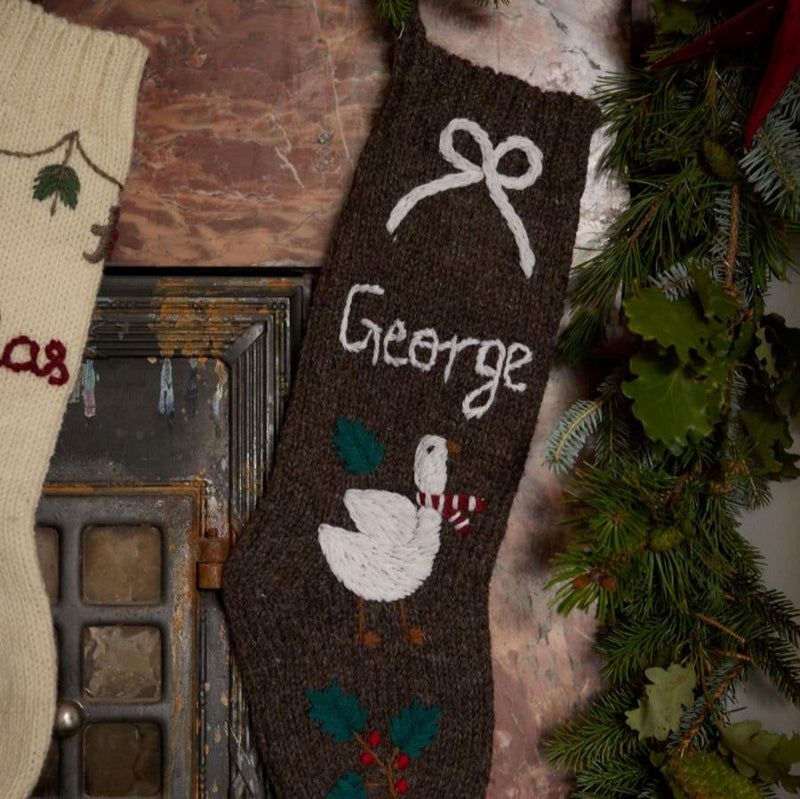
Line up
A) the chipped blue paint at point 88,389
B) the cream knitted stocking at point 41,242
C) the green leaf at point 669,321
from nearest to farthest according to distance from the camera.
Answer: the green leaf at point 669,321
the cream knitted stocking at point 41,242
the chipped blue paint at point 88,389

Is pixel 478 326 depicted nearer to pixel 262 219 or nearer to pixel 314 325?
pixel 314 325

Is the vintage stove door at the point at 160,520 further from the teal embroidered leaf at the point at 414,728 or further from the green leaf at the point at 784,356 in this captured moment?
the green leaf at the point at 784,356

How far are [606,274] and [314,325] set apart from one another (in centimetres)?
37

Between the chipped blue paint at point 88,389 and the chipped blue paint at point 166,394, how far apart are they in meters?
0.08

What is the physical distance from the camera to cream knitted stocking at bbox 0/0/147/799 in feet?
3.51

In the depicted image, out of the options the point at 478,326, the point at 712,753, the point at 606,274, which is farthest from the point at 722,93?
the point at 712,753

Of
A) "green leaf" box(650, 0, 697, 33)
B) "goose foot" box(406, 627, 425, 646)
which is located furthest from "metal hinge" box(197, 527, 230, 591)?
"green leaf" box(650, 0, 697, 33)

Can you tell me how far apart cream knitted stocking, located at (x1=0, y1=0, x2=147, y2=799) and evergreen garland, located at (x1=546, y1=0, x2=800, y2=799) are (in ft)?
1.97

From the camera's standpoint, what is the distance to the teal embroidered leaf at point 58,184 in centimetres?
109

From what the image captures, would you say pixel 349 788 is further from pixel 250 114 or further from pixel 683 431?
pixel 250 114

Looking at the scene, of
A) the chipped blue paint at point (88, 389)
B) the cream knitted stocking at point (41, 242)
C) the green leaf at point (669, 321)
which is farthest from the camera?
the chipped blue paint at point (88, 389)

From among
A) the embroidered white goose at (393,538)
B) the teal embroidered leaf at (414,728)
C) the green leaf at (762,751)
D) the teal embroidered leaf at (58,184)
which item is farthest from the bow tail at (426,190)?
the green leaf at (762,751)

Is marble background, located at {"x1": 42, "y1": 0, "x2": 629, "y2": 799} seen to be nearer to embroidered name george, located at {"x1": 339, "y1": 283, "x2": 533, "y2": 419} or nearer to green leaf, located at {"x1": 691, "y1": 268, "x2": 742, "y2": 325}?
embroidered name george, located at {"x1": 339, "y1": 283, "x2": 533, "y2": 419}

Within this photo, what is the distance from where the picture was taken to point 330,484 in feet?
3.68
